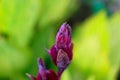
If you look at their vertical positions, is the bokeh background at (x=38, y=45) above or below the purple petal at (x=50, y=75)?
above

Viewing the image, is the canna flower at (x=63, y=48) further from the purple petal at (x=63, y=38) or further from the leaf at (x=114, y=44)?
the leaf at (x=114, y=44)

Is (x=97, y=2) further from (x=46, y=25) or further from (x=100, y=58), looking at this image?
(x=100, y=58)

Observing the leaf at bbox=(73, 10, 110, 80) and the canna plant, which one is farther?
the leaf at bbox=(73, 10, 110, 80)

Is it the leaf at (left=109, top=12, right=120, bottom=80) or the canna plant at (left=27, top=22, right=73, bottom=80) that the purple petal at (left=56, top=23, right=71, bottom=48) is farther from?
the leaf at (left=109, top=12, right=120, bottom=80)

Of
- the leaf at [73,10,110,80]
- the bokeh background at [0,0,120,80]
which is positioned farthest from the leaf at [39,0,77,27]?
the leaf at [73,10,110,80]

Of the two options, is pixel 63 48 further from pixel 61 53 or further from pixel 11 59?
pixel 11 59

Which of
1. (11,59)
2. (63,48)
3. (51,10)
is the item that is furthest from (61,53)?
(51,10)

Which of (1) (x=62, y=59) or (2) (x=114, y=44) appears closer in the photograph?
(1) (x=62, y=59)

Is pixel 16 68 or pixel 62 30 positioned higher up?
pixel 16 68

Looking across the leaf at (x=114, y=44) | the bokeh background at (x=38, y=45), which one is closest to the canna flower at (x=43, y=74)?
the bokeh background at (x=38, y=45)

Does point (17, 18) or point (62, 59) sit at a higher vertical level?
point (17, 18)

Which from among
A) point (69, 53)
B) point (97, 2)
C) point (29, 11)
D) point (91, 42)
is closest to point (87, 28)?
point (91, 42)
